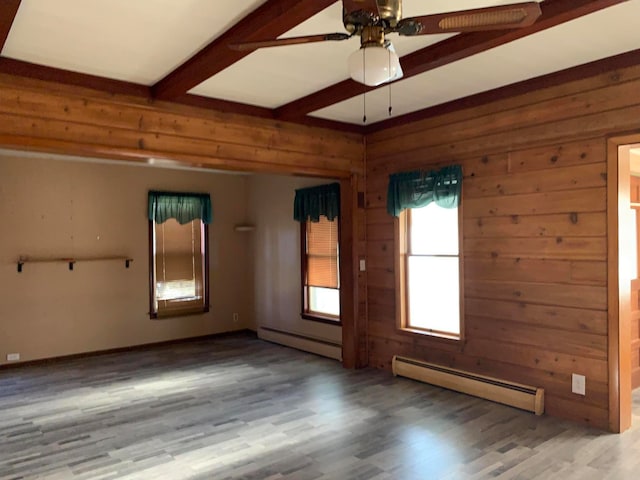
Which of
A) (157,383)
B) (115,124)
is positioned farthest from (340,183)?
(157,383)

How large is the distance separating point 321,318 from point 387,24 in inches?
187

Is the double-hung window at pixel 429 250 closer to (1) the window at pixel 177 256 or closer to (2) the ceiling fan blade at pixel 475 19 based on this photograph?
(2) the ceiling fan blade at pixel 475 19

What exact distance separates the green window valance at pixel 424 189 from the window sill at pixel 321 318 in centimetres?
179

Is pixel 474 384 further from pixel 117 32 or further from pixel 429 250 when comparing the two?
pixel 117 32

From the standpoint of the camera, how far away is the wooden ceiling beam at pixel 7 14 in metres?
2.40

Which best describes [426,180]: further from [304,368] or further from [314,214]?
[304,368]

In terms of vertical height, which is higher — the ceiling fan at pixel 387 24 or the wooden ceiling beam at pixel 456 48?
the wooden ceiling beam at pixel 456 48

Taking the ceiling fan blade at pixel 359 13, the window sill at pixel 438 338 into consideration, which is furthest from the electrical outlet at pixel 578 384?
the ceiling fan blade at pixel 359 13

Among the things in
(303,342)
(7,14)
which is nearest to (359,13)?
(7,14)

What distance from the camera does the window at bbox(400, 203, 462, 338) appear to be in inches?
186

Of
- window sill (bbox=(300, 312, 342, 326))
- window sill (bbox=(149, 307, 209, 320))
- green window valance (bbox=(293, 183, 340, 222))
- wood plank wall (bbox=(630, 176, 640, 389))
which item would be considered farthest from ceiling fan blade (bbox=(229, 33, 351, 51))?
window sill (bbox=(149, 307, 209, 320))

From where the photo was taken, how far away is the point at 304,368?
561 cm

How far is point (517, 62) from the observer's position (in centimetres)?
351

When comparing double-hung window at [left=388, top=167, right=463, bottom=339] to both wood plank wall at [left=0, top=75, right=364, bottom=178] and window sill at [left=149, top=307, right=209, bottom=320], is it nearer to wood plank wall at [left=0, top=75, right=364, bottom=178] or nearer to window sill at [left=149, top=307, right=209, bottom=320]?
wood plank wall at [left=0, top=75, right=364, bottom=178]
